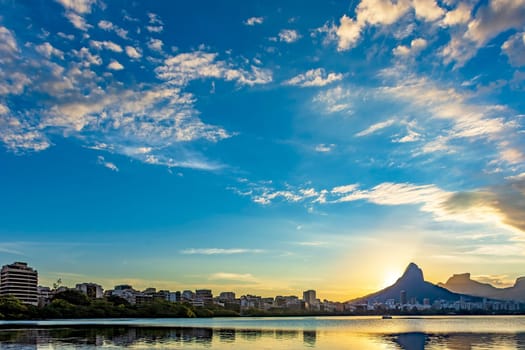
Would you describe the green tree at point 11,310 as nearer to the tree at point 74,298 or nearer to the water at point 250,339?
the tree at point 74,298

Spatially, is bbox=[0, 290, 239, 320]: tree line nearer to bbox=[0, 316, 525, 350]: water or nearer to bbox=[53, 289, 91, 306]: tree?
bbox=[53, 289, 91, 306]: tree

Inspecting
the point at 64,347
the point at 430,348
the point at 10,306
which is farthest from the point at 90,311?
the point at 430,348

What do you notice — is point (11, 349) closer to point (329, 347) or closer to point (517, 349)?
point (329, 347)

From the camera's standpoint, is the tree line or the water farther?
the tree line

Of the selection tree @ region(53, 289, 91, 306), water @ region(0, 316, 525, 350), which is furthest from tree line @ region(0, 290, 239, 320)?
water @ region(0, 316, 525, 350)

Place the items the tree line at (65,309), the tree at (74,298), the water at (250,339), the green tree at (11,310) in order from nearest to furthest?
the water at (250,339), the green tree at (11,310), the tree line at (65,309), the tree at (74,298)

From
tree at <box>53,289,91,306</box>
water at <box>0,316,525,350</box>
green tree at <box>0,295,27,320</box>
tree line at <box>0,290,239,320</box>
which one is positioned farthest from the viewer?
tree at <box>53,289,91,306</box>

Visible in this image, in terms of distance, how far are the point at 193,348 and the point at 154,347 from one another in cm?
428

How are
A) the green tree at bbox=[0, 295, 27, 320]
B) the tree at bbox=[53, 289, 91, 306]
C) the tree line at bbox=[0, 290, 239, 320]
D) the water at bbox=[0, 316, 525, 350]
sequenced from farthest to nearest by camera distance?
the tree at bbox=[53, 289, 91, 306], the tree line at bbox=[0, 290, 239, 320], the green tree at bbox=[0, 295, 27, 320], the water at bbox=[0, 316, 525, 350]

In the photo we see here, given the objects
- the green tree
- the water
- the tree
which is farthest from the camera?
the tree

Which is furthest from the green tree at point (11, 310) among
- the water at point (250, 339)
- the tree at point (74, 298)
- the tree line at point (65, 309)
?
the water at point (250, 339)

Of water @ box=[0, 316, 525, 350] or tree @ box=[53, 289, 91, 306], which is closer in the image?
water @ box=[0, 316, 525, 350]

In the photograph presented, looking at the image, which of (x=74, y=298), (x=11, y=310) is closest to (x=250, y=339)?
(x=11, y=310)

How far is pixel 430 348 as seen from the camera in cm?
5556
